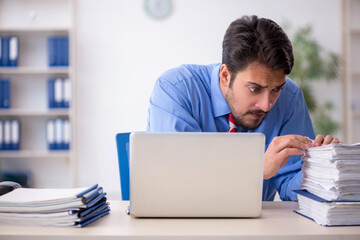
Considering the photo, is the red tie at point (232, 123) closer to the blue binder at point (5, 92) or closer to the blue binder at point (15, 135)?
the blue binder at point (15, 135)

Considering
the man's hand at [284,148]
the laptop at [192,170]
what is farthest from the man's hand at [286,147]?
the laptop at [192,170]

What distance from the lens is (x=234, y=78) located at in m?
1.66

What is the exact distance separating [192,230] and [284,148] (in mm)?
447

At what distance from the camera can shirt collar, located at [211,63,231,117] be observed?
175 cm

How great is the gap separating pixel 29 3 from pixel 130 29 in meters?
1.07

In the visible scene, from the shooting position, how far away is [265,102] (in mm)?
1555

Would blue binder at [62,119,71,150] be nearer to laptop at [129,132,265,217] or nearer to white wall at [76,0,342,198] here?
white wall at [76,0,342,198]

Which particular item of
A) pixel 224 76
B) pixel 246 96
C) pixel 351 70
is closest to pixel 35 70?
pixel 224 76

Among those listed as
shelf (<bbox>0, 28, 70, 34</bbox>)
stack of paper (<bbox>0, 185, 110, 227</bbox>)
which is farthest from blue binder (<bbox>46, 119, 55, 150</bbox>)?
stack of paper (<bbox>0, 185, 110, 227</bbox>)

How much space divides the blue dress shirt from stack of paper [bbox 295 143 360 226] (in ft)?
1.63

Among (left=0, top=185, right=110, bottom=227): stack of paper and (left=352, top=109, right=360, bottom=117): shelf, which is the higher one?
(left=352, top=109, right=360, bottom=117): shelf

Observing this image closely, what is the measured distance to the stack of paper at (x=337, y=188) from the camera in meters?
1.03

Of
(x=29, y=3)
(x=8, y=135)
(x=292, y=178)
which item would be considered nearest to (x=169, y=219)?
(x=292, y=178)

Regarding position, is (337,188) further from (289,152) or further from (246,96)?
(246,96)
